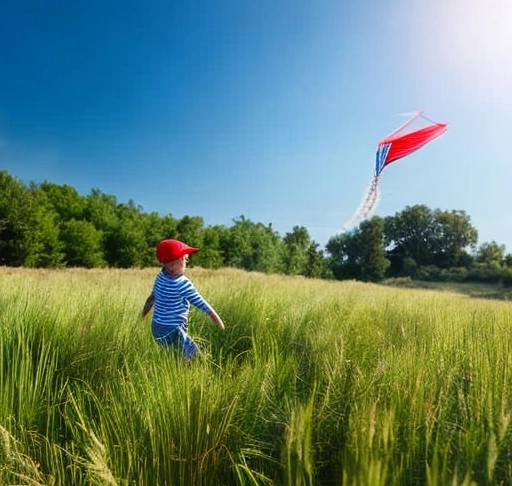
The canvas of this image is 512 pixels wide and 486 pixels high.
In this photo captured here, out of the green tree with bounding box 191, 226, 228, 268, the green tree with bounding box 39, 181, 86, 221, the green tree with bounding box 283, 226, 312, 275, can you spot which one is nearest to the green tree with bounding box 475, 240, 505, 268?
the green tree with bounding box 283, 226, 312, 275

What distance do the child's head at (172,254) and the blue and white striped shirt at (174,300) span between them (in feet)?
0.44

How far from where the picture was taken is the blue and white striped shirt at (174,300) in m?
3.85

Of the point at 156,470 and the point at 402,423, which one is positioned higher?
the point at 402,423

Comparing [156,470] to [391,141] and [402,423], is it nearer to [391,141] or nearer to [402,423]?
[402,423]

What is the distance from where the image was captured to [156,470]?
68.2 inches

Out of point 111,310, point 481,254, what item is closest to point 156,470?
point 111,310

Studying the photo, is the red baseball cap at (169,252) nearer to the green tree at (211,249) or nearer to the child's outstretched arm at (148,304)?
the child's outstretched arm at (148,304)

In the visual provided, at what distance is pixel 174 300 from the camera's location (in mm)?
3867

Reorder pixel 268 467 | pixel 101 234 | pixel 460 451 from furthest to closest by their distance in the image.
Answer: pixel 101 234 < pixel 268 467 < pixel 460 451

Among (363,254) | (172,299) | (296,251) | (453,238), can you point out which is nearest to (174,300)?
(172,299)

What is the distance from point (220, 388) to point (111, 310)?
2.02 metres

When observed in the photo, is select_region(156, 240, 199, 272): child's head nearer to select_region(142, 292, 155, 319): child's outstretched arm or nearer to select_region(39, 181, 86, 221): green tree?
select_region(142, 292, 155, 319): child's outstretched arm

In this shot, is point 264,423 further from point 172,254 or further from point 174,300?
point 172,254

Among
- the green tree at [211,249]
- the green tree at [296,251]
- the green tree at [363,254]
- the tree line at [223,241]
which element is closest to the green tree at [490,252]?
the tree line at [223,241]
